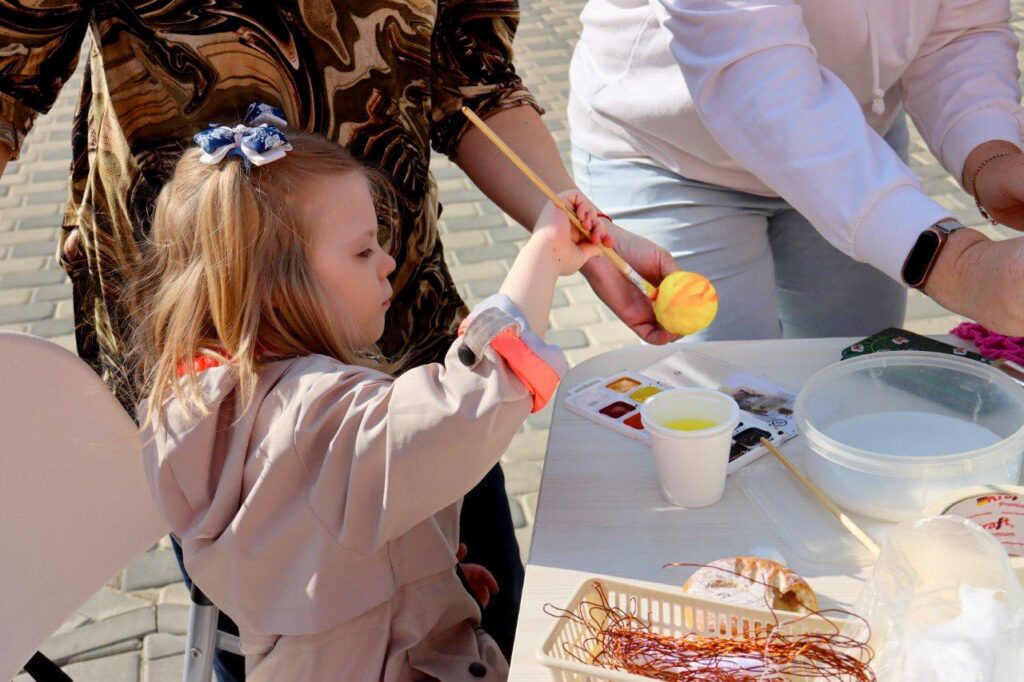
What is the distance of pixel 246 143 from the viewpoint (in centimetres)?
127

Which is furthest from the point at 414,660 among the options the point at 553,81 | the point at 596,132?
the point at 553,81

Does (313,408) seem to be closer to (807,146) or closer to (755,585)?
(755,585)

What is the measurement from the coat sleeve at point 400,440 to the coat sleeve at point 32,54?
52 centimetres

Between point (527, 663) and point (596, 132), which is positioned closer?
point (527, 663)

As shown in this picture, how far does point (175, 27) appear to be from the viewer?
4.23ft

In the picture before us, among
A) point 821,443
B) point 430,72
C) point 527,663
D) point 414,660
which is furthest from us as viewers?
point 430,72

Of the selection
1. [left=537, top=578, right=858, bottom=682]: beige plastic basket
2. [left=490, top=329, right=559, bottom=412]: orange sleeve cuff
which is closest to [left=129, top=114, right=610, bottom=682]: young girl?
[left=490, top=329, right=559, bottom=412]: orange sleeve cuff

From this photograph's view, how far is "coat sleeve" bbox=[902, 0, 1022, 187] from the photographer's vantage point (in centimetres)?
163

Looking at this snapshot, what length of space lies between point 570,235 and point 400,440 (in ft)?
1.30

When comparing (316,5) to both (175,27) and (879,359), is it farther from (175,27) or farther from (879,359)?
(879,359)

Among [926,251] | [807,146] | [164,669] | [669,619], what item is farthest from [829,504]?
[164,669]

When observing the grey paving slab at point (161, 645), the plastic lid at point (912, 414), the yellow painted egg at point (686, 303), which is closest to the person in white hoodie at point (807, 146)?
the plastic lid at point (912, 414)

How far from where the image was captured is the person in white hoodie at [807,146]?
1.38m

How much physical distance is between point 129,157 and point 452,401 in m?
0.57
